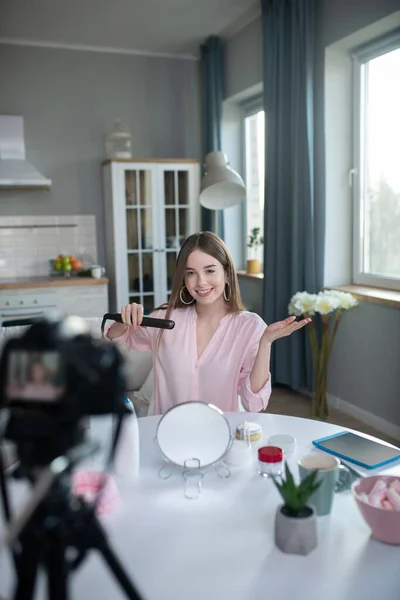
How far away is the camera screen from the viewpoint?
0.46 metres

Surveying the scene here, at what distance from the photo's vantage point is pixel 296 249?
3.46m

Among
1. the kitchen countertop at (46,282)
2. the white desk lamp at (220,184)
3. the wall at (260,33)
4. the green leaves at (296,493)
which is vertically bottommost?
the green leaves at (296,493)

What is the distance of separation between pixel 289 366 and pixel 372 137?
1.49 meters

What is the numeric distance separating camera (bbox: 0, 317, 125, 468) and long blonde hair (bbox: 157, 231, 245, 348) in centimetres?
121

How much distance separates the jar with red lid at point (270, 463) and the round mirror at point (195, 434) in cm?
8

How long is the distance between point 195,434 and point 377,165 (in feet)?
8.46

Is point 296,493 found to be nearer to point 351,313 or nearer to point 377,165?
point 351,313

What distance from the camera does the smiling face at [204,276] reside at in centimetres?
167

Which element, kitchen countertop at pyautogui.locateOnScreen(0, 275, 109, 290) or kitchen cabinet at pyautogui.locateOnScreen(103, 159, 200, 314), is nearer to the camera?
kitchen countertop at pyautogui.locateOnScreen(0, 275, 109, 290)

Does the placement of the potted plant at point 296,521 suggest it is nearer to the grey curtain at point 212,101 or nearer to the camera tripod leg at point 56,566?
the camera tripod leg at point 56,566

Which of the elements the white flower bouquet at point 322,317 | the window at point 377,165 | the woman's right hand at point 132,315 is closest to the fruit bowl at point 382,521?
the woman's right hand at point 132,315

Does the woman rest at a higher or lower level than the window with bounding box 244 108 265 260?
lower

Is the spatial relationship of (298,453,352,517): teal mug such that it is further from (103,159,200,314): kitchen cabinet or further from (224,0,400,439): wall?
(103,159,200,314): kitchen cabinet

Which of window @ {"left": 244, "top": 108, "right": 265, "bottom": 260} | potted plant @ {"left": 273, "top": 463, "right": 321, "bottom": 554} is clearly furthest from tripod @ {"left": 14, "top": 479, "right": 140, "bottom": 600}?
window @ {"left": 244, "top": 108, "right": 265, "bottom": 260}
